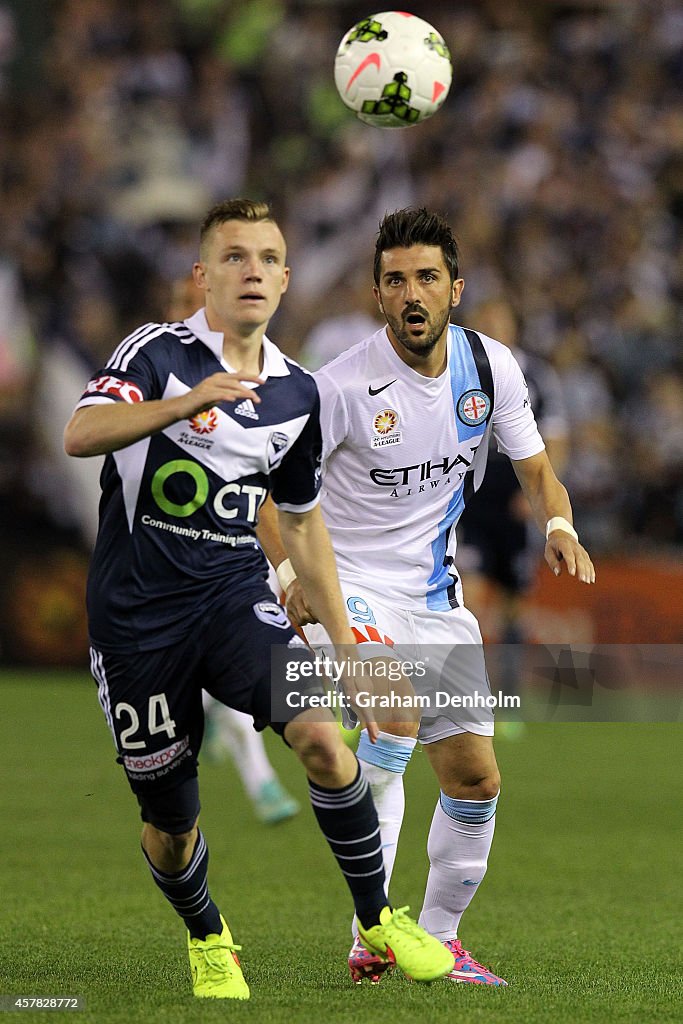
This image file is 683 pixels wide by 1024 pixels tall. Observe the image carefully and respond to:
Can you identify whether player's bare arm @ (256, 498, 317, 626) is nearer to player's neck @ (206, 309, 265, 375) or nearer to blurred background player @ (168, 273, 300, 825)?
player's neck @ (206, 309, 265, 375)

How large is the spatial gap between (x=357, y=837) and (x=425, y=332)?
5.56ft

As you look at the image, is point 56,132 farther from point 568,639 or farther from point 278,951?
point 278,951

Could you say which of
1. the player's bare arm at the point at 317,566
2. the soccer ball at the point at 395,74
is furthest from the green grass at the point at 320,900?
the soccer ball at the point at 395,74

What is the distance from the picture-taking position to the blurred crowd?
14.9m

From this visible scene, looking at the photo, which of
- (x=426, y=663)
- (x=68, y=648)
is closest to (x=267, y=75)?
(x=68, y=648)

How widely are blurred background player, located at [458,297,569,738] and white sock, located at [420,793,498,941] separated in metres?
5.19

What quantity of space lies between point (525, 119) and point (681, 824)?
34.1 ft

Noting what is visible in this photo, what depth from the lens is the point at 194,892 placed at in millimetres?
4703

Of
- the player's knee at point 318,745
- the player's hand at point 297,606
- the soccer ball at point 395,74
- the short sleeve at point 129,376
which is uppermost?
the soccer ball at point 395,74

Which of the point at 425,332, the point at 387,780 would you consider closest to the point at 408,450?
the point at 425,332

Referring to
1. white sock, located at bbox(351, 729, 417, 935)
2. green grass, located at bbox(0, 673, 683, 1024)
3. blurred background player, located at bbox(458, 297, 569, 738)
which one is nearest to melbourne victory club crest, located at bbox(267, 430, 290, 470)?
white sock, located at bbox(351, 729, 417, 935)

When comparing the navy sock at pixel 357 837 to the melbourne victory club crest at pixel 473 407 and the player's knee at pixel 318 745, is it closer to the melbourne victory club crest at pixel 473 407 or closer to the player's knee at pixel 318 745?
the player's knee at pixel 318 745

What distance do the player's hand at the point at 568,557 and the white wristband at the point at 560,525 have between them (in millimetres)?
28

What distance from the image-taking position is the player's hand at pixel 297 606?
4.98 meters
